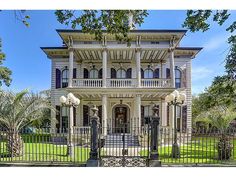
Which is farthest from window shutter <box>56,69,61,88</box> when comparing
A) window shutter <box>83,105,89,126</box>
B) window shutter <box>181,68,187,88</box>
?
window shutter <box>181,68,187,88</box>

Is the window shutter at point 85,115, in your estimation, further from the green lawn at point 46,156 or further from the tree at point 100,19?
the tree at point 100,19

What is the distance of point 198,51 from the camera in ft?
59.2

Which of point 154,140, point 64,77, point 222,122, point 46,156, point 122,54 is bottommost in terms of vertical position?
point 46,156

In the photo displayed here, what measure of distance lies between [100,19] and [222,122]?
605 centimetres

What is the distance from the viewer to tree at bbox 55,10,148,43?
5.90 m

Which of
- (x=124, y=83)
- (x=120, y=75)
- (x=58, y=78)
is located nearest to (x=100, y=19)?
(x=124, y=83)

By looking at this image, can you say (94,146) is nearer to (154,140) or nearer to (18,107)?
(154,140)

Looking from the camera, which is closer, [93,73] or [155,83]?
[155,83]

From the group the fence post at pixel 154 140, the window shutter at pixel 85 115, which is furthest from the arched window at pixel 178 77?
the fence post at pixel 154 140

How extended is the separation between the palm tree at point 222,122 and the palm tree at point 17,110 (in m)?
5.80

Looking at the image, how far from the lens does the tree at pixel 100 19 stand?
19.4ft

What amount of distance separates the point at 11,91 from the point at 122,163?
464 centimetres

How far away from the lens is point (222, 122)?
970 centimetres

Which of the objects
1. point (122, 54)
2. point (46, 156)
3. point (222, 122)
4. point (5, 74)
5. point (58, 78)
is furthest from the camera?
point (5, 74)
